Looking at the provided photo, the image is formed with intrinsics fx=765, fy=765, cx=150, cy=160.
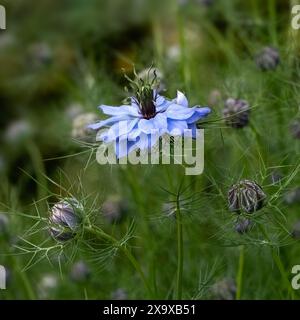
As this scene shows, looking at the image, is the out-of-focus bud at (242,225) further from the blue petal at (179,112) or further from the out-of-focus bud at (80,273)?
the out-of-focus bud at (80,273)

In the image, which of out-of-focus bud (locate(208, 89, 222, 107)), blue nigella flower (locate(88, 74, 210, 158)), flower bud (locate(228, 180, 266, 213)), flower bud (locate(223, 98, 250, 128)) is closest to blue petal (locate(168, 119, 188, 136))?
blue nigella flower (locate(88, 74, 210, 158))

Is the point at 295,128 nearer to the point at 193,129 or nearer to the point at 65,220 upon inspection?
the point at 193,129

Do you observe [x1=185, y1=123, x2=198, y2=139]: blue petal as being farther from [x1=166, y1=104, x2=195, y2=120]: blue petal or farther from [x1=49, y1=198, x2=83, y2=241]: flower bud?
[x1=49, y1=198, x2=83, y2=241]: flower bud

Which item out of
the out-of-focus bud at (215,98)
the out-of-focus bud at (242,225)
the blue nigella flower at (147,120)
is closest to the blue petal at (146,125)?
the blue nigella flower at (147,120)

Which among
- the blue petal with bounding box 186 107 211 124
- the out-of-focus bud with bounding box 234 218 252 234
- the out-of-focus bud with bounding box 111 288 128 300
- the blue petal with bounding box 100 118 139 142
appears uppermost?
the blue petal with bounding box 186 107 211 124

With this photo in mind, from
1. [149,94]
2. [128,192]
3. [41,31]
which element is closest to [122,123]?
[149,94]
